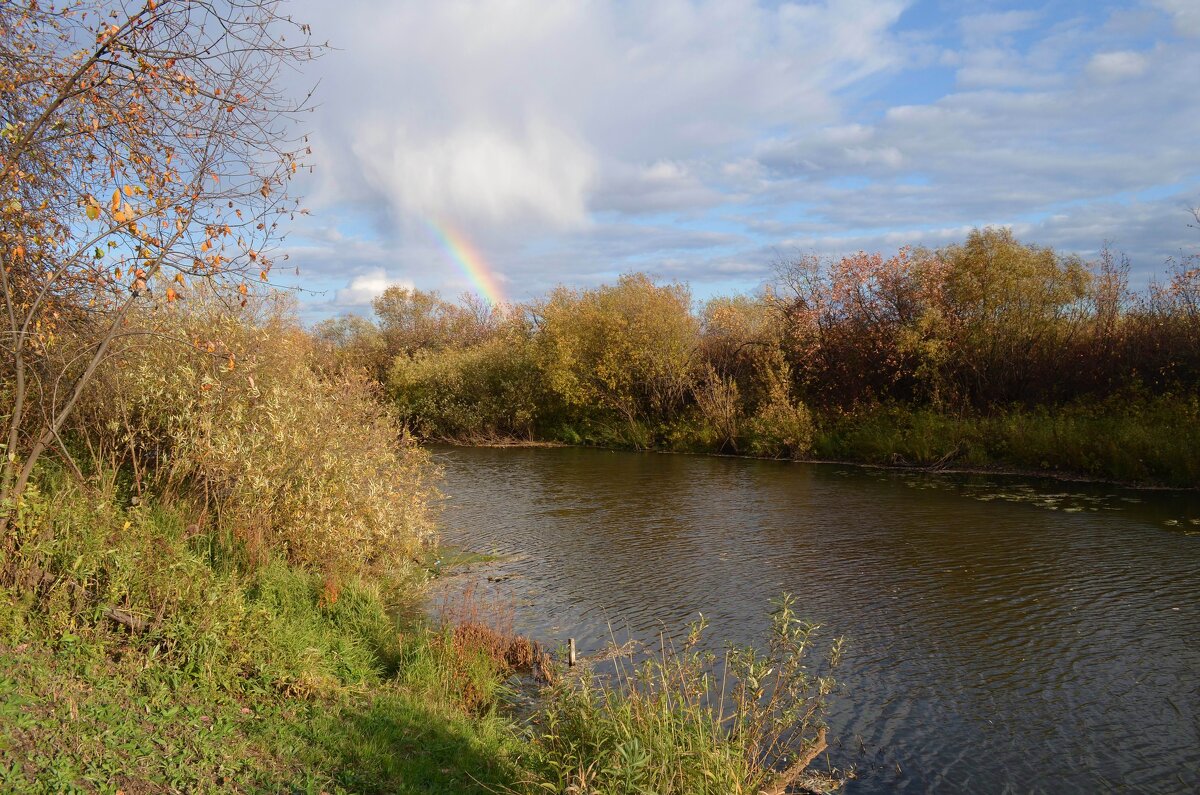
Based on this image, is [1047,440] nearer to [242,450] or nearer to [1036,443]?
[1036,443]

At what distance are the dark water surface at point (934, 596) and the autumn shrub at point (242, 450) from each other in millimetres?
2560

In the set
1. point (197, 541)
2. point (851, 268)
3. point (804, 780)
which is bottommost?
point (804, 780)

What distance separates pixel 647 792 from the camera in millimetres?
4355

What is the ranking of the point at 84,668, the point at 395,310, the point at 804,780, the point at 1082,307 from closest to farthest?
the point at 84,668 < the point at 804,780 < the point at 1082,307 < the point at 395,310

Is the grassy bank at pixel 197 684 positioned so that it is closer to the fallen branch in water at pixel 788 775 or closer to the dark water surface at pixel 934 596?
the fallen branch in water at pixel 788 775

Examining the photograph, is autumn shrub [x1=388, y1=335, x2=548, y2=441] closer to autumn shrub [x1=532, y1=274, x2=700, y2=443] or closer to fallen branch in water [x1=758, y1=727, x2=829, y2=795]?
autumn shrub [x1=532, y1=274, x2=700, y2=443]

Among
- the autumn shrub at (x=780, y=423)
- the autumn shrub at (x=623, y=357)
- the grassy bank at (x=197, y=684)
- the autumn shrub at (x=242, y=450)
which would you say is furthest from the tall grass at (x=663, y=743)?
the autumn shrub at (x=623, y=357)

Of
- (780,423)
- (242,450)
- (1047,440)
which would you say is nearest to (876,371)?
(780,423)

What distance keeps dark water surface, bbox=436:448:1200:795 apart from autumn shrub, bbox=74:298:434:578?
2560mm

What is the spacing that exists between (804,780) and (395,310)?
2278 inches

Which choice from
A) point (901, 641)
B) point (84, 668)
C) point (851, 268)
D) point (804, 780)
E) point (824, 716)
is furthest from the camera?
point (851, 268)

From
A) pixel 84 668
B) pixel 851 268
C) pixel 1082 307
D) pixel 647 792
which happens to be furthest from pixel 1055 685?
pixel 851 268

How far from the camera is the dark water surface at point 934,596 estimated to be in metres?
7.28

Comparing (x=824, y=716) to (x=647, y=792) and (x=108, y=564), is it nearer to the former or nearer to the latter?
(x=647, y=792)
